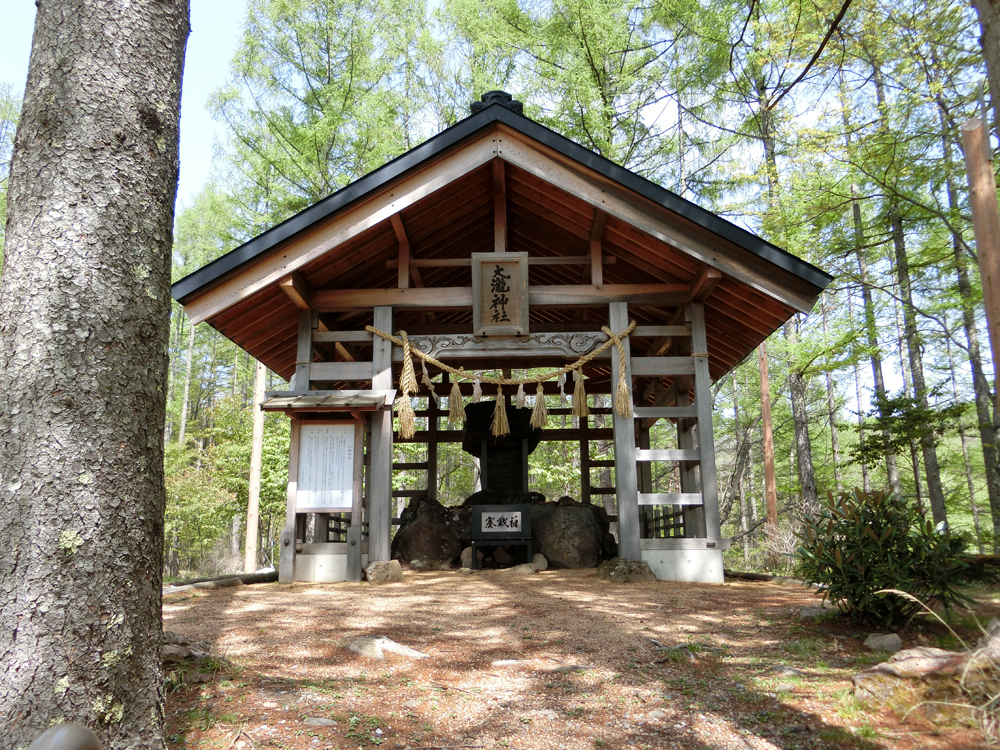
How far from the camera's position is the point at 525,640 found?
4668 mm

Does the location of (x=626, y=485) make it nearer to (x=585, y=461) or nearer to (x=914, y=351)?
(x=585, y=461)

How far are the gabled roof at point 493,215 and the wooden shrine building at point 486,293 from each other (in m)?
0.03

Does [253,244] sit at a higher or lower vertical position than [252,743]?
higher

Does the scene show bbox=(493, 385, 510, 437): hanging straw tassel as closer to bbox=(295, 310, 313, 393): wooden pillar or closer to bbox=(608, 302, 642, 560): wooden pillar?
bbox=(608, 302, 642, 560): wooden pillar

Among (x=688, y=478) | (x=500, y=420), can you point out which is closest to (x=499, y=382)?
(x=500, y=420)

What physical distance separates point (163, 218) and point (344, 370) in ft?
21.1

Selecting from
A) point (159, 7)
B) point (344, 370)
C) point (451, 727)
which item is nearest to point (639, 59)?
point (344, 370)

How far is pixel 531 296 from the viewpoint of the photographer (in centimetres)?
927

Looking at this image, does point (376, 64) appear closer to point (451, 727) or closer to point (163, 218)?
point (163, 218)

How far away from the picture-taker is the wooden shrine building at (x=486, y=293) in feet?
27.1

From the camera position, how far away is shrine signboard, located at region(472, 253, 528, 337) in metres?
9.07

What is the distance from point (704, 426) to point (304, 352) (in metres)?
5.70

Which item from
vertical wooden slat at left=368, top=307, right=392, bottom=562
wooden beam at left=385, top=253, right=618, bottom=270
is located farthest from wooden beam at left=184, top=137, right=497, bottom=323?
vertical wooden slat at left=368, top=307, right=392, bottom=562

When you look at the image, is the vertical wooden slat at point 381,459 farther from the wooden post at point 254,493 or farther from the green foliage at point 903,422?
the green foliage at point 903,422
